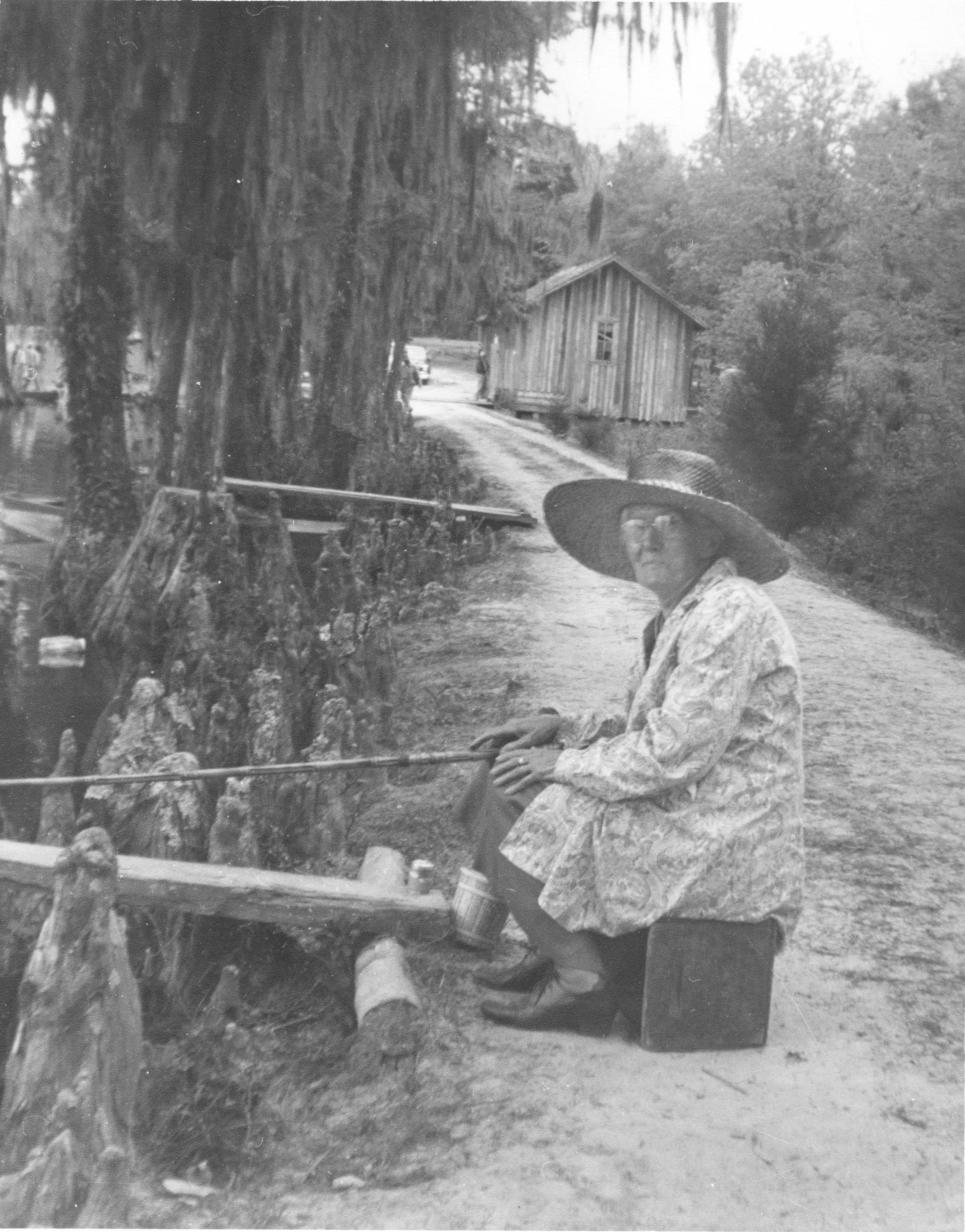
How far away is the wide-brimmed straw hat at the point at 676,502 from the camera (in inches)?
109

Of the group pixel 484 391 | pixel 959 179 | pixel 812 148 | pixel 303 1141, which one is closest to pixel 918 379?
pixel 959 179

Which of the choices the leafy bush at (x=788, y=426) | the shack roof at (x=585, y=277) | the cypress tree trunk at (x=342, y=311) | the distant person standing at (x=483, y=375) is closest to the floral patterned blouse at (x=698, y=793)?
the shack roof at (x=585, y=277)

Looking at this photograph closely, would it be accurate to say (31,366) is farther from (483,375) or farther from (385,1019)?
(385,1019)

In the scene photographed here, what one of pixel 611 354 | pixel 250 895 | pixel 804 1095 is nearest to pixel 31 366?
pixel 250 895

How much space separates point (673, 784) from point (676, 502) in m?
0.64

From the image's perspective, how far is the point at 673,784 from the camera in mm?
2643

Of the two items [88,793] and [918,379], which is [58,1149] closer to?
[88,793]

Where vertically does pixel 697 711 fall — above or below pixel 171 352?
below

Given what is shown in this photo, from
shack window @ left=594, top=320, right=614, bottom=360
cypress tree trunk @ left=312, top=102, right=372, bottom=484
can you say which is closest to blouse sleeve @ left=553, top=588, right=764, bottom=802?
cypress tree trunk @ left=312, top=102, right=372, bottom=484

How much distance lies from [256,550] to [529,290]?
2161 millimetres

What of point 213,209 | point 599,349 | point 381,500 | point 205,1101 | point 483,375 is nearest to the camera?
point 205,1101

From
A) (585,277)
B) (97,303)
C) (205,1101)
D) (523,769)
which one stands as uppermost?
(585,277)

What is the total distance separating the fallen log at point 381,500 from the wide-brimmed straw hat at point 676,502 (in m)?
3.99

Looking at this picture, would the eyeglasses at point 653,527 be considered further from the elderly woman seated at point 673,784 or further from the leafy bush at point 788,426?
the leafy bush at point 788,426
